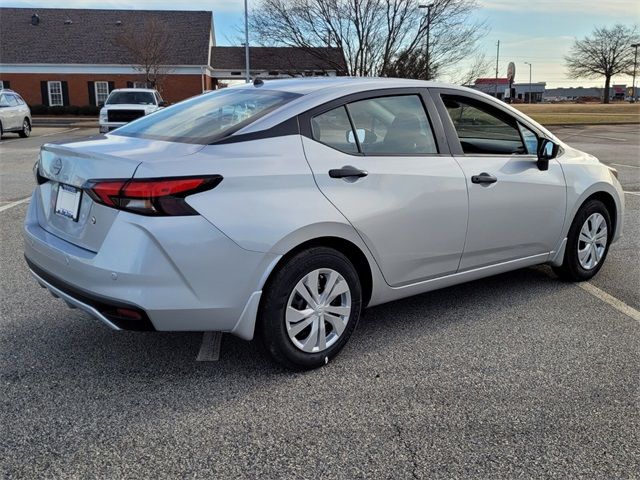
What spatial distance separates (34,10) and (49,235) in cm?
4876

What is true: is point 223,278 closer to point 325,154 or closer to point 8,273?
point 325,154

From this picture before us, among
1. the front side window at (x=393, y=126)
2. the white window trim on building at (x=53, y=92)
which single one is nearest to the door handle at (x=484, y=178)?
the front side window at (x=393, y=126)

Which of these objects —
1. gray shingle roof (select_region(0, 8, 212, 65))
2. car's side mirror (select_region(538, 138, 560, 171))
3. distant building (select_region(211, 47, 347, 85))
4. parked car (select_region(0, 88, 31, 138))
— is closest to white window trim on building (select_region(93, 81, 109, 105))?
gray shingle roof (select_region(0, 8, 212, 65))

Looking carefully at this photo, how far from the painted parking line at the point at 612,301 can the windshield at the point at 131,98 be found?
1942 centimetres

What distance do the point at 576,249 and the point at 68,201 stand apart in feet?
12.6

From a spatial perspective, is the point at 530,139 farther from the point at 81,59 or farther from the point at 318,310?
the point at 81,59

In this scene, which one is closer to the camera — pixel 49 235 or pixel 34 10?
pixel 49 235

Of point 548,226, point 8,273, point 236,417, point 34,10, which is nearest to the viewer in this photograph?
point 236,417

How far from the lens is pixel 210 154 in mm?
3131

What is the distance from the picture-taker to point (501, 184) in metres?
4.28

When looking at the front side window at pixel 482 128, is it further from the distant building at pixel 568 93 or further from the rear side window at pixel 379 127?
the distant building at pixel 568 93

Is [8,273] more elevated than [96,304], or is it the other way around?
[96,304]

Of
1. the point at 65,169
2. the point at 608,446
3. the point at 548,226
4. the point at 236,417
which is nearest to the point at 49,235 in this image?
the point at 65,169

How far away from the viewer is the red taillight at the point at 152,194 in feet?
9.61
